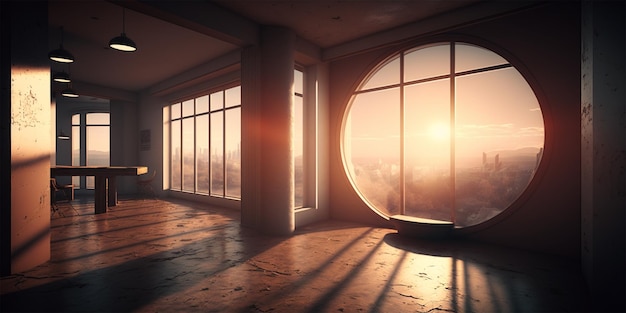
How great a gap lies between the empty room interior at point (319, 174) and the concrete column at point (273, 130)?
30mm

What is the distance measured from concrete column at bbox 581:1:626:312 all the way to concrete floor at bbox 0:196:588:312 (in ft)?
0.96

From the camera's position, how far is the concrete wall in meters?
3.70

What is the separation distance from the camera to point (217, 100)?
26.4 feet

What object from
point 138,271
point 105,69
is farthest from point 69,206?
point 138,271

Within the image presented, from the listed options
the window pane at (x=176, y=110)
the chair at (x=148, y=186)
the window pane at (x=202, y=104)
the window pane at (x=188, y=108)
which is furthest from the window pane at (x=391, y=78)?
the chair at (x=148, y=186)

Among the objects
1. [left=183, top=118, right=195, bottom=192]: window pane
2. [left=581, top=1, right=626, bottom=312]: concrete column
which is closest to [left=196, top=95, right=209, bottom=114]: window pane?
[left=183, top=118, right=195, bottom=192]: window pane

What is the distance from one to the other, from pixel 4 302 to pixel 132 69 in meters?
6.67

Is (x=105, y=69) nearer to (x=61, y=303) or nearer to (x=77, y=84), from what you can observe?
(x=77, y=84)

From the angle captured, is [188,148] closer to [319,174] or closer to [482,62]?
[319,174]

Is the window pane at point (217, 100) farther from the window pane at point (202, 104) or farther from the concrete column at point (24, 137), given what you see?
the concrete column at point (24, 137)

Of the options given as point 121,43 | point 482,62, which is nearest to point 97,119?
point 121,43

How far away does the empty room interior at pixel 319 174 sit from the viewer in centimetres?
254

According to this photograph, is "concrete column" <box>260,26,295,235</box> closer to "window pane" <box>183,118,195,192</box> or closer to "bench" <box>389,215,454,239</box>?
"bench" <box>389,215,454,239</box>

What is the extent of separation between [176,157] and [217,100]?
2947mm
